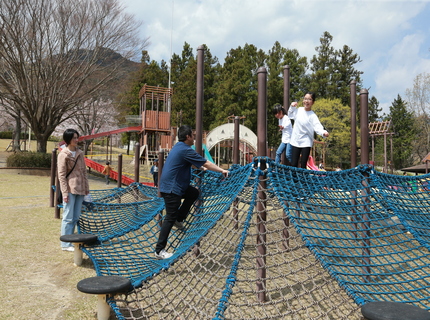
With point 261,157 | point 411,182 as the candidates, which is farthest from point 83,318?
point 411,182

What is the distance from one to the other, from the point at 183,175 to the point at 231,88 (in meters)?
24.1

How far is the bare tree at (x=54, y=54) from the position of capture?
13.5m

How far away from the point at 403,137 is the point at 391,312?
40.4 metres

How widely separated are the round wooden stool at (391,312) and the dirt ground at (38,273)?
197 centimetres

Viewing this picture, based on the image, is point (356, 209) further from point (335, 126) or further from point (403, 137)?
point (403, 137)

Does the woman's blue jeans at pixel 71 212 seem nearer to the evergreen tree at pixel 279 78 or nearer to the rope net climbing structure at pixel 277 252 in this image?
the rope net climbing structure at pixel 277 252

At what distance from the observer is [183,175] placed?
3314 millimetres

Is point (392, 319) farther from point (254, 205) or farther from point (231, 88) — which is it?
point (231, 88)

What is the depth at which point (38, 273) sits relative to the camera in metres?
3.60

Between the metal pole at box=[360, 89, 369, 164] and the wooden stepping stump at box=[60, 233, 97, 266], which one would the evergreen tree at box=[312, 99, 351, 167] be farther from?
the wooden stepping stump at box=[60, 233, 97, 266]

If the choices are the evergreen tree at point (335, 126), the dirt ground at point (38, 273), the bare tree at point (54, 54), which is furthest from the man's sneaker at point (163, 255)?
the evergreen tree at point (335, 126)

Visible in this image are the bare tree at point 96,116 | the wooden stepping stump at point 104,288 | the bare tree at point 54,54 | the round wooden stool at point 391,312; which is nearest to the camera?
the round wooden stool at point 391,312

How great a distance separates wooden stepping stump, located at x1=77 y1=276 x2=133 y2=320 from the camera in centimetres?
236

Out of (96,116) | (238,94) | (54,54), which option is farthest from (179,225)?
(96,116)
